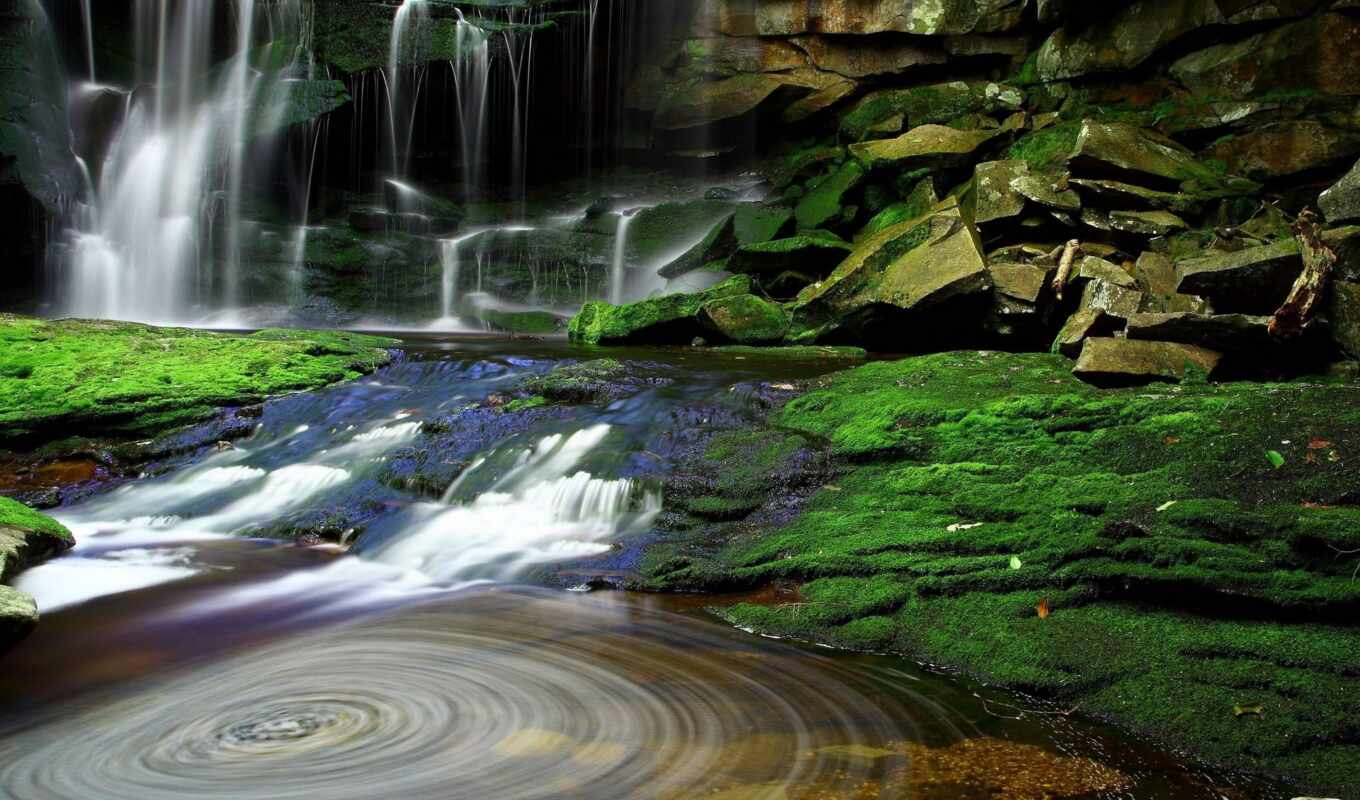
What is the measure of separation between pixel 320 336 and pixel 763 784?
410 inches

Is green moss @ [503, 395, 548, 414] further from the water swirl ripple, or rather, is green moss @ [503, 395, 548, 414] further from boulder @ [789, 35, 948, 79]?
boulder @ [789, 35, 948, 79]

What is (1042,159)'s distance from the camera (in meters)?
15.3

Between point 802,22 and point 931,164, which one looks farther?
point 802,22

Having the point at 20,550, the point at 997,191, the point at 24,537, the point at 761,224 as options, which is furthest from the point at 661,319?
the point at 20,550

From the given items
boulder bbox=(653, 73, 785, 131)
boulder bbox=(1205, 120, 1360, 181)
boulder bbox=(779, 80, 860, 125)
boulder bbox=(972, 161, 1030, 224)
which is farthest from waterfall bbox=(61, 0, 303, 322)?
boulder bbox=(1205, 120, 1360, 181)

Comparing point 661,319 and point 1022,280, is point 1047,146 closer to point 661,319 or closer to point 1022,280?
point 1022,280

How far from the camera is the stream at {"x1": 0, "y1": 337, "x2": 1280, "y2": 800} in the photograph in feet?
9.68

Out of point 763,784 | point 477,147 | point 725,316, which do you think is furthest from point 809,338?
point 477,147

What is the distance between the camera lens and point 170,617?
4668 mm

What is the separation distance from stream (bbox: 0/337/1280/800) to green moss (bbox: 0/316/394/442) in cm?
158

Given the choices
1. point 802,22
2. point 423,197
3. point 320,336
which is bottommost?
point 320,336

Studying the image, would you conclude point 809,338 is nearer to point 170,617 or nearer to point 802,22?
point 170,617

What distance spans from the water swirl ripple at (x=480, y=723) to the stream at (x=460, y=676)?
12mm

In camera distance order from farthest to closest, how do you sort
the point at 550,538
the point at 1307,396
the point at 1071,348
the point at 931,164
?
the point at 931,164, the point at 1071,348, the point at 550,538, the point at 1307,396
